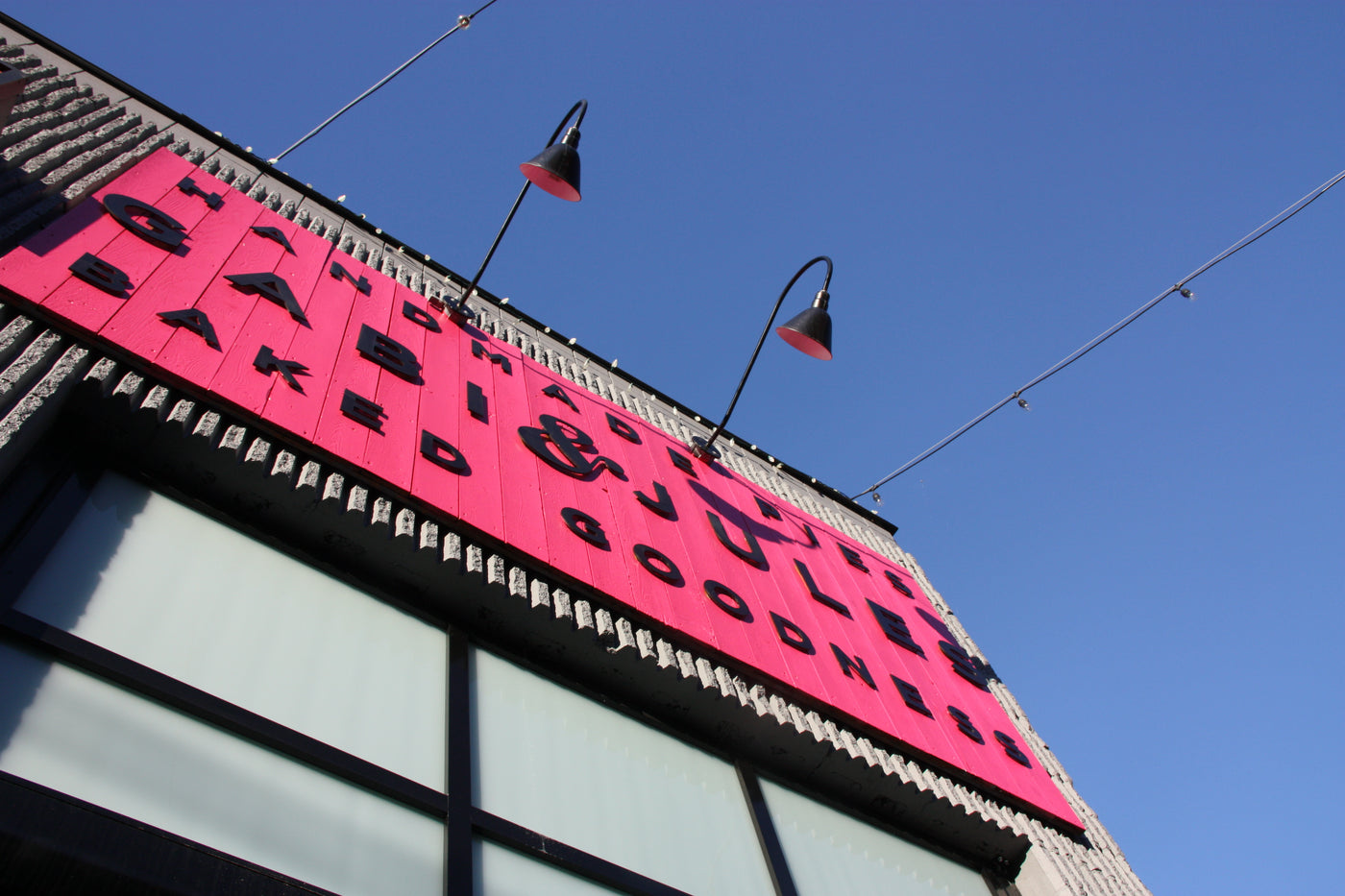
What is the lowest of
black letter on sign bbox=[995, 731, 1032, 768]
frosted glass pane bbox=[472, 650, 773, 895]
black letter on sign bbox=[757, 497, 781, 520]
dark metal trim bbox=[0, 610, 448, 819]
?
dark metal trim bbox=[0, 610, 448, 819]

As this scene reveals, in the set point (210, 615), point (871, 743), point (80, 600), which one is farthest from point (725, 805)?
point (80, 600)

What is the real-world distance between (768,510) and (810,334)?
1.94 meters

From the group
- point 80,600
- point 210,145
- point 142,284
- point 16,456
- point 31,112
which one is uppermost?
point 210,145

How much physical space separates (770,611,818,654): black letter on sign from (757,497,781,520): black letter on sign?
218 cm

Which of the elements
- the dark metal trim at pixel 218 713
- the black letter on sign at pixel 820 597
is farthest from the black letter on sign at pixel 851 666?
the dark metal trim at pixel 218 713

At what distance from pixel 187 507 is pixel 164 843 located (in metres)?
1.99

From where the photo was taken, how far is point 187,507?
477 cm

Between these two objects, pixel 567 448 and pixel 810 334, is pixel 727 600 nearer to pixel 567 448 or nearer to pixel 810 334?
pixel 567 448

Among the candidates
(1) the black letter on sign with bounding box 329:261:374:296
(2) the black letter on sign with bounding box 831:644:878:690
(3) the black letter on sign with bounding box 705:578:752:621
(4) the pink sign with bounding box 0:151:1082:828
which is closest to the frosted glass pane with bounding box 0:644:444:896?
(4) the pink sign with bounding box 0:151:1082:828

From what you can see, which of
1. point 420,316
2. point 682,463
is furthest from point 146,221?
point 682,463

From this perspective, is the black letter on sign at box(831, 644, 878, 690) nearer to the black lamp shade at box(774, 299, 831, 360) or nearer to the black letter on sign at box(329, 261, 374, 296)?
the black lamp shade at box(774, 299, 831, 360)

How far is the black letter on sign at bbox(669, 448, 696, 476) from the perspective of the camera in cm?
896

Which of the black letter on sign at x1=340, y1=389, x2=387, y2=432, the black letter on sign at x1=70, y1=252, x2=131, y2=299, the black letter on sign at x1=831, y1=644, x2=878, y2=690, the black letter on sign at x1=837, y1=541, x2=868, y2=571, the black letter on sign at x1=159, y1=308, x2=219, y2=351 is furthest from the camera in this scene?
the black letter on sign at x1=837, y1=541, x2=868, y2=571

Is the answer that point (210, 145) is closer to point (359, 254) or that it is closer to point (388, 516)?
point (359, 254)
